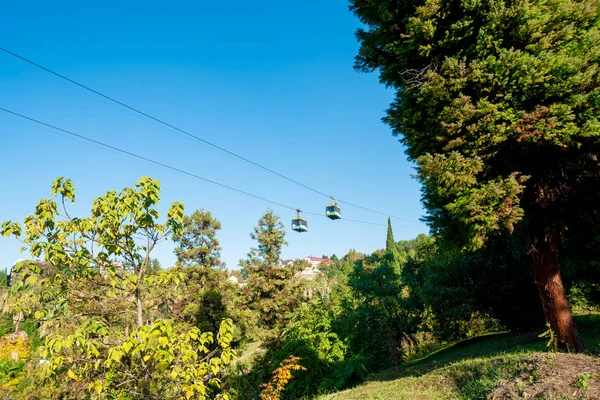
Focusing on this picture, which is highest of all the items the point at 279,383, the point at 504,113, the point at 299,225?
the point at 299,225

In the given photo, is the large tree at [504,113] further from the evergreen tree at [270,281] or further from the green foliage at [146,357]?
the evergreen tree at [270,281]

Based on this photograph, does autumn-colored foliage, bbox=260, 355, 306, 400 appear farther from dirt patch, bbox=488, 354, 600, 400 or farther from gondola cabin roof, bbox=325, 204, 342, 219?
gondola cabin roof, bbox=325, 204, 342, 219

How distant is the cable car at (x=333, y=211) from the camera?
19969 mm

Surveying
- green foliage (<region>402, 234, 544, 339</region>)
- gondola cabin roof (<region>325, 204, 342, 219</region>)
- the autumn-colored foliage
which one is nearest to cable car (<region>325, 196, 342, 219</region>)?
gondola cabin roof (<region>325, 204, 342, 219</region>)

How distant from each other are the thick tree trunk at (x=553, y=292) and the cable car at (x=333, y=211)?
1348 cm

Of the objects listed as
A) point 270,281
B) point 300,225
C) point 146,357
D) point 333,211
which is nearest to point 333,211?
point 333,211

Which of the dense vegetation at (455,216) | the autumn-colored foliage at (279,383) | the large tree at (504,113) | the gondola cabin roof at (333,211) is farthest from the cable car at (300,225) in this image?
the large tree at (504,113)

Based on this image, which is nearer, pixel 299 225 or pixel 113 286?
pixel 113 286

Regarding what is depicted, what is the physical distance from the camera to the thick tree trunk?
611cm

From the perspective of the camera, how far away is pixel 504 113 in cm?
564

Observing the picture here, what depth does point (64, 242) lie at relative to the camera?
3.52m

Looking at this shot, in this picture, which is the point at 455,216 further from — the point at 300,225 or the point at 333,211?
the point at 300,225

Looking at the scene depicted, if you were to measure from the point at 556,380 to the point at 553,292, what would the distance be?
9.89 feet

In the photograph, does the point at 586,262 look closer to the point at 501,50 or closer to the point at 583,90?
the point at 583,90
